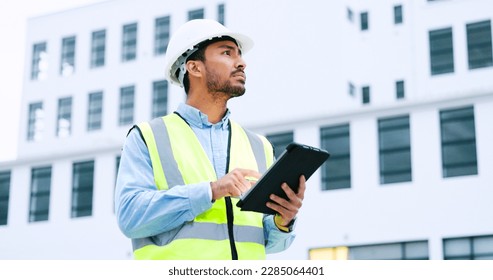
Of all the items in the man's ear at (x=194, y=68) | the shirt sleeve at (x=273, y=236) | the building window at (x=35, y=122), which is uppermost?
the building window at (x=35, y=122)

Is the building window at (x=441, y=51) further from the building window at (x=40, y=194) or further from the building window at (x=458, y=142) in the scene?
the building window at (x=40, y=194)

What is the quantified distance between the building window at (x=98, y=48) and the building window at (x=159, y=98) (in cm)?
370

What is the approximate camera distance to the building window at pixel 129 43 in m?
46.3

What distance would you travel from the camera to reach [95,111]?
46.3m

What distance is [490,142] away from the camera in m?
30.4

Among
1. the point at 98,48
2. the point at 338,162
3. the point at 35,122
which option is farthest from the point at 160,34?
the point at 338,162

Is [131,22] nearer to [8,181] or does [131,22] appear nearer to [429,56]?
[8,181]

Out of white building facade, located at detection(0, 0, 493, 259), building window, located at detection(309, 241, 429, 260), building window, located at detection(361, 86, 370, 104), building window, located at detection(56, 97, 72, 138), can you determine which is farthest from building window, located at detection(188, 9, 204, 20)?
building window, located at detection(309, 241, 429, 260)

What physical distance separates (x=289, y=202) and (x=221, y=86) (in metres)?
0.59

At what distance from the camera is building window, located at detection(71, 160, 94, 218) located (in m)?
35.9

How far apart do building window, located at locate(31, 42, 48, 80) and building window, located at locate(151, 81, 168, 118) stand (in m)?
6.97

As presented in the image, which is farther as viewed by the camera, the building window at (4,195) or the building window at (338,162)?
the building window at (4,195)

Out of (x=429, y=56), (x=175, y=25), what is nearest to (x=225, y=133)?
(x=429, y=56)

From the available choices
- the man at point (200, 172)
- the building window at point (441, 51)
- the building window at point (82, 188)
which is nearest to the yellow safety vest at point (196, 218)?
the man at point (200, 172)
